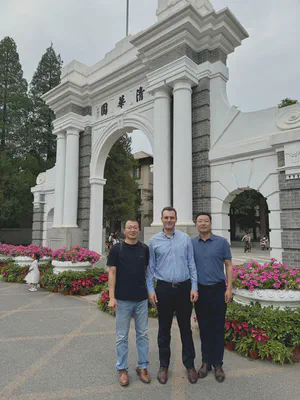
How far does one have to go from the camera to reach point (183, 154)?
6.75 meters

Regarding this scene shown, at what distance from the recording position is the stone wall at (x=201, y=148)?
6.84 meters

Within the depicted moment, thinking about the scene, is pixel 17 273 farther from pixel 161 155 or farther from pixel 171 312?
pixel 171 312

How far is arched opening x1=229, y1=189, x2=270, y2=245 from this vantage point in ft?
73.0

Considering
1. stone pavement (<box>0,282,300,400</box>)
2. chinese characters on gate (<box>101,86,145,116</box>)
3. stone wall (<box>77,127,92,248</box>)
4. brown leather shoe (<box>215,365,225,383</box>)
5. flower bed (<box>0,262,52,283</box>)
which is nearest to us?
stone pavement (<box>0,282,300,400</box>)

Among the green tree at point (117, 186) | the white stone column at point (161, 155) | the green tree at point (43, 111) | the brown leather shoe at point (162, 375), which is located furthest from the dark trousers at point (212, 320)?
the green tree at point (43, 111)

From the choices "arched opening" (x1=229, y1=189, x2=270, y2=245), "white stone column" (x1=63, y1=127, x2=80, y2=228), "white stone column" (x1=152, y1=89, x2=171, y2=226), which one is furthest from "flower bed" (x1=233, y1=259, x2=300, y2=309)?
"arched opening" (x1=229, y1=189, x2=270, y2=245)

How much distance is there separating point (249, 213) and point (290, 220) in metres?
22.2

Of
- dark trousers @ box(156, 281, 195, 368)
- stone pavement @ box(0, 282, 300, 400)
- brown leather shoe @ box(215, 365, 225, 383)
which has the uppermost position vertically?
dark trousers @ box(156, 281, 195, 368)

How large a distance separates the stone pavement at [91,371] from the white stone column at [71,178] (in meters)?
5.46

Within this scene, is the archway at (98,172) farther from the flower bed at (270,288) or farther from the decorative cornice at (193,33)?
the flower bed at (270,288)

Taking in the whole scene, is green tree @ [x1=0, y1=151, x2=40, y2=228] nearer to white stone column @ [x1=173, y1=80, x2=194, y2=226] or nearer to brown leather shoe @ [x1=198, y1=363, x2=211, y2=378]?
white stone column @ [x1=173, y1=80, x2=194, y2=226]

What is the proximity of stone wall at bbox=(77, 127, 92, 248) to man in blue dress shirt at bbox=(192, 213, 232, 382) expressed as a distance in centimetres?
728

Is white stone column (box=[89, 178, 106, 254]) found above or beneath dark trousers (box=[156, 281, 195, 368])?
above

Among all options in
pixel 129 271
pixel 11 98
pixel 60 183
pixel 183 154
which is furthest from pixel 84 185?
pixel 11 98
